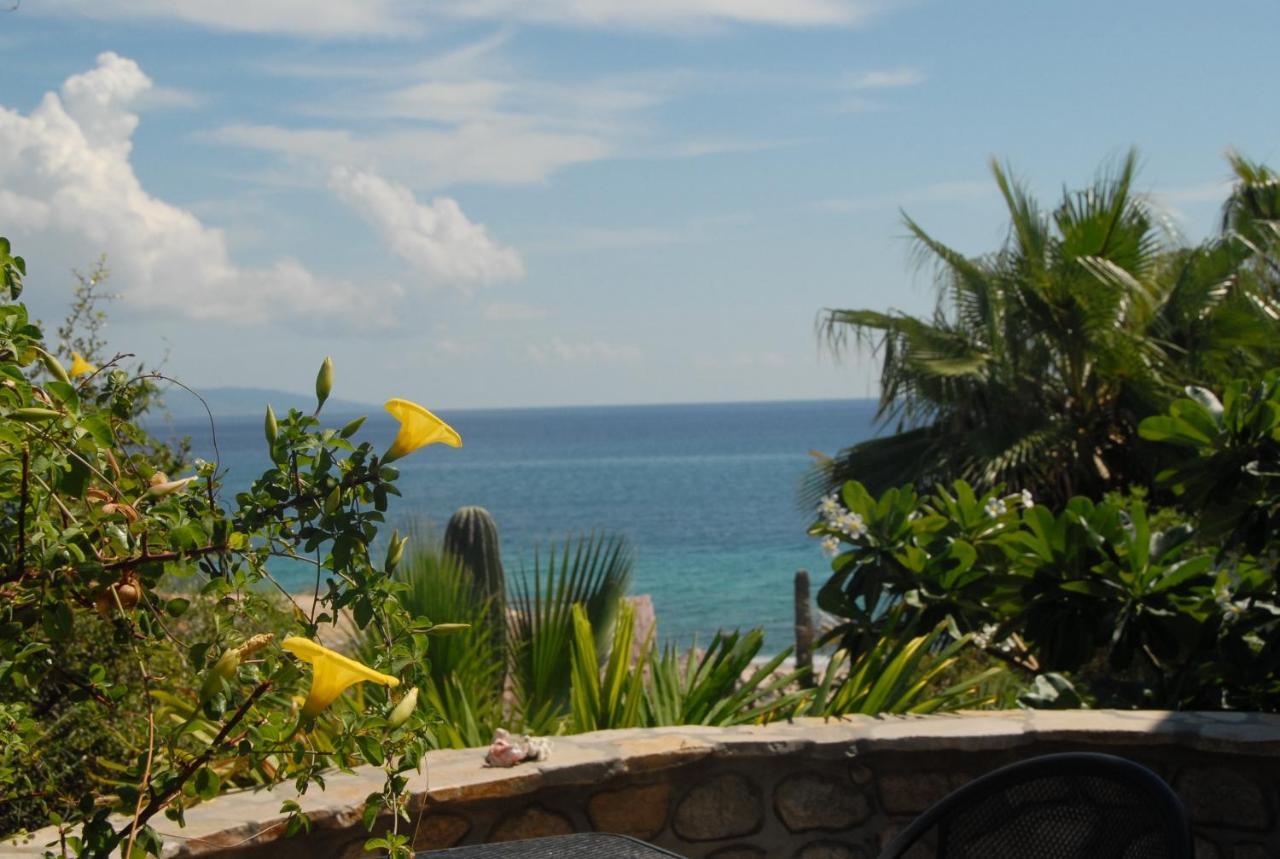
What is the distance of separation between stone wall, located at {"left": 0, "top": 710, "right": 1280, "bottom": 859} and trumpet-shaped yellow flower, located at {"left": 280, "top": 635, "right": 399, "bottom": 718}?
1.60m

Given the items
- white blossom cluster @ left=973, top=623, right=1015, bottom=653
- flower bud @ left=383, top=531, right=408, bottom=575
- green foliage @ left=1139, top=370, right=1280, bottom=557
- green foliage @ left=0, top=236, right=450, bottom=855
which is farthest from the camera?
white blossom cluster @ left=973, top=623, right=1015, bottom=653

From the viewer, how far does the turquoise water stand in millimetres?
28719

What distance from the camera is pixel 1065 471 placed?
11.6 metres

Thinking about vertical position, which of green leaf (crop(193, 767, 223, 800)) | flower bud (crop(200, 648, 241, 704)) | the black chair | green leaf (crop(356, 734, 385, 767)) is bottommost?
the black chair

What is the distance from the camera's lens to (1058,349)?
39.3ft

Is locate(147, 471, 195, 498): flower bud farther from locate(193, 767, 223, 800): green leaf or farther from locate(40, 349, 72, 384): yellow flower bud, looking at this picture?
locate(193, 767, 223, 800): green leaf

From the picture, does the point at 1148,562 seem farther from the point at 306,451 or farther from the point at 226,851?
the point at 306,451

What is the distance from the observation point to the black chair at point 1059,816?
1876mm

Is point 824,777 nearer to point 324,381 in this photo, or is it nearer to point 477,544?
point 324,381

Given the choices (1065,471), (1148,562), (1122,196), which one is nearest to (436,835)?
(1148,562)

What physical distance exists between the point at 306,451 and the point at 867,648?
326cm

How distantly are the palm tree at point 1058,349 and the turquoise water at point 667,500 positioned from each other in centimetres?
82

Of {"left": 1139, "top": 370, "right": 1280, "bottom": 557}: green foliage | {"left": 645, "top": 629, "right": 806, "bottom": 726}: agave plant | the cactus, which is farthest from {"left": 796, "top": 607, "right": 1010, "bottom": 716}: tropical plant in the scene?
the cactus

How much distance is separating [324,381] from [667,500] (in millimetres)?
58316
